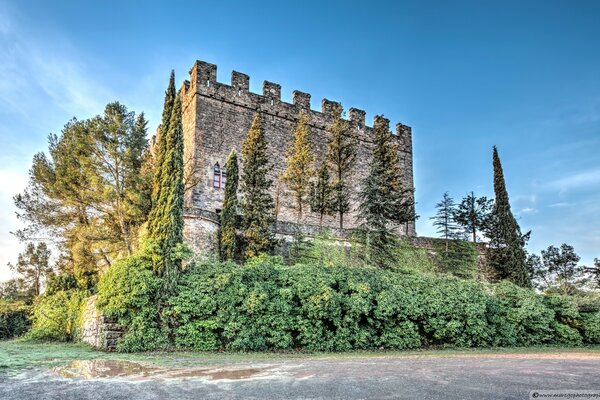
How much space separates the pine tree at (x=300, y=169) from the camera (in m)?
24.7

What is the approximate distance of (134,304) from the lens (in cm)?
1099

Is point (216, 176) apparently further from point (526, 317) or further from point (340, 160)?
point (526, 317)

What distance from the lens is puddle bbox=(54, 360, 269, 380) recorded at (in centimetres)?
638

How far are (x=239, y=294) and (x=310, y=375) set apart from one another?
5.28 metres

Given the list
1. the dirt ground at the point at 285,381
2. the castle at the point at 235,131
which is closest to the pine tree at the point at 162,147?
the dirt ground at the point at 285,381

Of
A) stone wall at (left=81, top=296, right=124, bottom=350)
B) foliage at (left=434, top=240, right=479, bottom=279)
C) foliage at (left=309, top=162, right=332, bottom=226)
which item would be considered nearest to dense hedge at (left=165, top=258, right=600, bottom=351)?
stone wall at (left=81, top=296, right=124, bottom=350)

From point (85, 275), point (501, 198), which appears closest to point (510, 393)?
point (85, 275)

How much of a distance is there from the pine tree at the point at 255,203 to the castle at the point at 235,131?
1263 millimetres

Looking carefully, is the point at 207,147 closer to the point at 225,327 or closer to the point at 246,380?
the point at 225,327

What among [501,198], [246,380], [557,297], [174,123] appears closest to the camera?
[246,380]

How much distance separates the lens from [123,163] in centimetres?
1892

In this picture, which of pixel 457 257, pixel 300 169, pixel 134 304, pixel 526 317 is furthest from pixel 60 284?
pixel 457 257

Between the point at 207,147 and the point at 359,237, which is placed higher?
the point at 207,147

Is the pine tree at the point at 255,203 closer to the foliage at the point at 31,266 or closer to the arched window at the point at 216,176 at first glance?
the arched window at the point at 216,176
